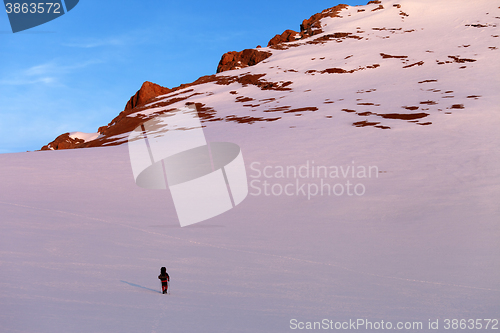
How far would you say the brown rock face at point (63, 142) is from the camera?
62.7 m

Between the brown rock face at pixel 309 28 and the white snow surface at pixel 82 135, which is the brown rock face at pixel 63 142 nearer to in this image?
the white snow surface at pixel 82 135

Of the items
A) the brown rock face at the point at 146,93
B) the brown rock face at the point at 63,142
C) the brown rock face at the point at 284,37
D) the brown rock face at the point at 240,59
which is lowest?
the brown rock face at the point at 63,142

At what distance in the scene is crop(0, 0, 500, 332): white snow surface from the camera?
8.33 meters

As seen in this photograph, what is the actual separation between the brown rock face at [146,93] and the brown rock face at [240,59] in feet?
48.7

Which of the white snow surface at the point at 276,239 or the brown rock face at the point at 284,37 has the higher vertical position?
the brown rock face at the point at 284,37

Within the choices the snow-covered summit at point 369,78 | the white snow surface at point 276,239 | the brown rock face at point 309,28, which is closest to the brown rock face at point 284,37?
the brown rock face at point 309,28

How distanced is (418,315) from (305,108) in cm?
3571

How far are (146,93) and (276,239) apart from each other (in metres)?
68.0

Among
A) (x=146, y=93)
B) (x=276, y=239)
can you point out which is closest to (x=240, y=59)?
(x=146, y=93)

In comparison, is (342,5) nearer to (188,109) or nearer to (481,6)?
(481,6)

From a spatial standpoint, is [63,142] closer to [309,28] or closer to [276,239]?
[276,239]

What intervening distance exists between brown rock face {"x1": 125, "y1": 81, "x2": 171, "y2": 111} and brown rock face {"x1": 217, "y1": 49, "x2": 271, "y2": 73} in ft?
48.7

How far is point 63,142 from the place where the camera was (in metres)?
64.4

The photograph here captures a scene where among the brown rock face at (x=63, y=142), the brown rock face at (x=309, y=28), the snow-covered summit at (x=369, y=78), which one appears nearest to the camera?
the snow-covered summit at (x=369, y=78)
